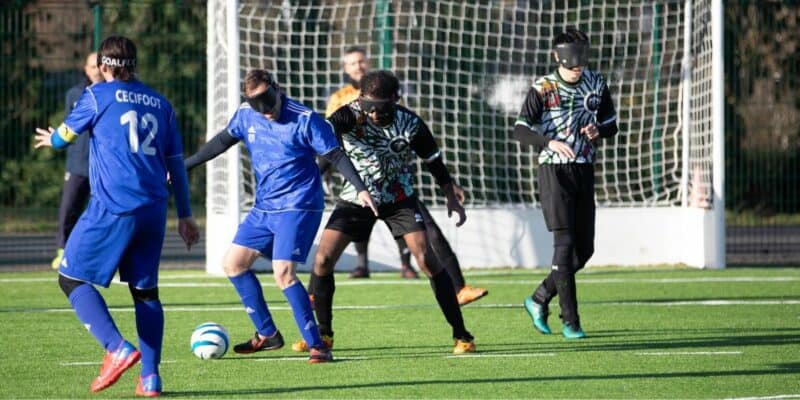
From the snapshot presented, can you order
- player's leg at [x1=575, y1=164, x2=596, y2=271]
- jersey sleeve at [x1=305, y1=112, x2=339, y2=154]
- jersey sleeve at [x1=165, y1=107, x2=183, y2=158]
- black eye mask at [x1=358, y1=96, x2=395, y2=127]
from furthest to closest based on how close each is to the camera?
player's leg at [x1=575, y1=164, x2=596, y2=271] → black eye mask at [x1=358, y1=96, x2=395, y2=127] → jersey sleeve at [x1=305, y1=112, x2=339, y2=154] → jersey sleeve at [x1=165, y1=107, x2=183, y2=158]

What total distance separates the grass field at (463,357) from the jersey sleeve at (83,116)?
1376 mm

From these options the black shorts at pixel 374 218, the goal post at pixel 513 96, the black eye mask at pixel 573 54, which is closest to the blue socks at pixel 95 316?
the black shorts at pixel 374 218

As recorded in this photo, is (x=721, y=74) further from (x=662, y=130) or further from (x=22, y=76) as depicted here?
(x=22, y=76)

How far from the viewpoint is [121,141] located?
23.3 ft

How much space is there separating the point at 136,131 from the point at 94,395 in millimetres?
1372

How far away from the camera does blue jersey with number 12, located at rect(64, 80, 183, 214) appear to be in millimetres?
7082

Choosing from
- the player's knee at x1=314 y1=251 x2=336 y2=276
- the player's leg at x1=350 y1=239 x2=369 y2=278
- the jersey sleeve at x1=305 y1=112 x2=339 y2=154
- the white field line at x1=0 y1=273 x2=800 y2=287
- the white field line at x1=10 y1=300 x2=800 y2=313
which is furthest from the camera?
the player's leg at x1=350 y1=239 x2=369 y2=278

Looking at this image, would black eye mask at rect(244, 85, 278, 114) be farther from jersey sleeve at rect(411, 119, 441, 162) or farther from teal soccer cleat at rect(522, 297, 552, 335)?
teal soccer cleat at rect(522, 297, 552, 335)

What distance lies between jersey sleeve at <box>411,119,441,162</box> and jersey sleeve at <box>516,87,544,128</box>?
941 millimetres

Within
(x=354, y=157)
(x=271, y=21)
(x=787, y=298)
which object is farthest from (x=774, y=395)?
(x=271, y=21)

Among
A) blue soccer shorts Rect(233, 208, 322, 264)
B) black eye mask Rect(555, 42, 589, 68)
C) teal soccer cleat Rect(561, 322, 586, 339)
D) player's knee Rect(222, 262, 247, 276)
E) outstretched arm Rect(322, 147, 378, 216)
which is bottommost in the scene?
teal soccer cleat Rect(561, 322, 586, 339)

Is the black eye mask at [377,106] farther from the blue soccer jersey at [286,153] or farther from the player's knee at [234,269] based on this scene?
the player's knee at [234,269]

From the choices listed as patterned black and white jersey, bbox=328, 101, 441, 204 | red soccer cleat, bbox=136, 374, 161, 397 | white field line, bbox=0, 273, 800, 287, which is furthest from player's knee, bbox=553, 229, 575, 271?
white field line, bbox=0, 273, 800, 287

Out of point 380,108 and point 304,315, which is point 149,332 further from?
point 380,108
